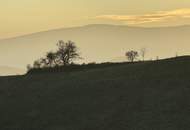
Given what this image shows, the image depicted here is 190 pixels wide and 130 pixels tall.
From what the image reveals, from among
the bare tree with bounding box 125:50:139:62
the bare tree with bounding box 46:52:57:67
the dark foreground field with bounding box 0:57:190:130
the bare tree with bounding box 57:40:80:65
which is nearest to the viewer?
the dark foreground field with bounding box 0:57:190:130

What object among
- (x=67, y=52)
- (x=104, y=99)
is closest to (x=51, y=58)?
(x=67, y=52)

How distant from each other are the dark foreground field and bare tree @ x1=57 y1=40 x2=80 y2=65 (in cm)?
3862

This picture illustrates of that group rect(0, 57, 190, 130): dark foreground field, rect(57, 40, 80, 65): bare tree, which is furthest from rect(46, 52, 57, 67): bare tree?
rect(0, 57, 190, 130): dark foreground field

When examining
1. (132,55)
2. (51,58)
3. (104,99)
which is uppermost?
(132,55)

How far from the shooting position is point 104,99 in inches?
2499

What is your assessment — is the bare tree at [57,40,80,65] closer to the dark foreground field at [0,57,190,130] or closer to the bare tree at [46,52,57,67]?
the bare tree at [46,52,57,67]

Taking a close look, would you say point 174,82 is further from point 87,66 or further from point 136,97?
point 87,66

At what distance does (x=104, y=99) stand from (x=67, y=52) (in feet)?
201

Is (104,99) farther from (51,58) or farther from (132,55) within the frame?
(132,55)

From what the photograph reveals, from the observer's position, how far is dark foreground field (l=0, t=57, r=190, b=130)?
5428 centimetres

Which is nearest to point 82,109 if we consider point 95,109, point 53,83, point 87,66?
point 95,109

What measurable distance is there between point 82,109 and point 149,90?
8298 mm

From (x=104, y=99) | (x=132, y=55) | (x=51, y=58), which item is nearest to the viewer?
(x=104, y=99)

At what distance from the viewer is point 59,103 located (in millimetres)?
64812
